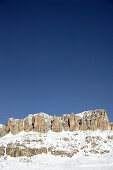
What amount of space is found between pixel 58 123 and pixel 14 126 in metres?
29.7

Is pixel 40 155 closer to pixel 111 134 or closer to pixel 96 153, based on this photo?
pixel 96 153

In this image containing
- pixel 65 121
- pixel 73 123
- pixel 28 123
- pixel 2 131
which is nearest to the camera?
pixel 73 123

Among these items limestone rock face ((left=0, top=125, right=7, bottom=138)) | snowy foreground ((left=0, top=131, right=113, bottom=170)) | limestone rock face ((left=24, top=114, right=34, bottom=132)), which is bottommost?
snowy foreground ((left=0, top=131, right=113, bottom=170))

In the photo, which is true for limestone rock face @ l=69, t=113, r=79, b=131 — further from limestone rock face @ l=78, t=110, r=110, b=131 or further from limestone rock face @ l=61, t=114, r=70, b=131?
limestone rock face @ l=78, t=110, r=110, b=131

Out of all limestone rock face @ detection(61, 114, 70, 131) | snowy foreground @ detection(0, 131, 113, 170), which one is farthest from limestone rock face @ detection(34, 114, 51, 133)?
limestone rock face @ detection(61, 114, 70, 131)

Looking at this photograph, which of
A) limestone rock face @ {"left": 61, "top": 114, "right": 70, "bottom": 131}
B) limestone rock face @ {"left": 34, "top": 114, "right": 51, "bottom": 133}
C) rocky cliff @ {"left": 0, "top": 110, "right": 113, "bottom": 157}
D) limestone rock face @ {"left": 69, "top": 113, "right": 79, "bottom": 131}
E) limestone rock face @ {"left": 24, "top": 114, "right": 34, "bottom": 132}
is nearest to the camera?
rocky cliff @ {"left": 0, "top": 110, "right": 113, "bottom": 157}

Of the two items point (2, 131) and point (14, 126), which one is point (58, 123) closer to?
point (14, 126)

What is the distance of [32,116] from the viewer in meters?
140

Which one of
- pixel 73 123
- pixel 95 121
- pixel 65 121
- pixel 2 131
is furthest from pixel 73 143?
pixel 2 131

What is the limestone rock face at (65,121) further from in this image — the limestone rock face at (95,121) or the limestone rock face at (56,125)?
the limestone rock face at (95,121)

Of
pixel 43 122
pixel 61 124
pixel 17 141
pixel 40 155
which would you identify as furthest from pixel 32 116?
pixel 40 155

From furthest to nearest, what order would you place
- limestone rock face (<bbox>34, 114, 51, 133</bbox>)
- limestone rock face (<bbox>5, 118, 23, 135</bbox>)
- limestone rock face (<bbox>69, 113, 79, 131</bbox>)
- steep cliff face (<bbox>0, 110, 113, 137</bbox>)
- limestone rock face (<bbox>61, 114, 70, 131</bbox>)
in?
1. limestone rock face (<bbox>61, 114, 70, 131</bbox>)
2. limestone rock face (<bbox>69, 113, 79, 131</bbox>)
3. limestone rock face (<bbox>5, 118, 23, 135</bbox>)
4. steep cliff face (<bbox>0, 110, 113, 137</bbox>)
5. limestone rock face (<bbox>34, 114, 51, 133</bbox>)

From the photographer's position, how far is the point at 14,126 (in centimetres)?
13138

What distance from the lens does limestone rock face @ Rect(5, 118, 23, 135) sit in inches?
5107
